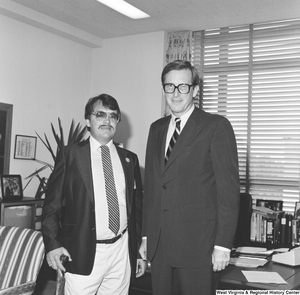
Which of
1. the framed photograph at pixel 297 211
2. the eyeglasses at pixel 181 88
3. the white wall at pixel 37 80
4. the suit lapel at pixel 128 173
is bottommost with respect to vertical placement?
the framed photograph at pixel 297 211

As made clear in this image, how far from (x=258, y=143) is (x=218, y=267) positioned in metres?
3.24

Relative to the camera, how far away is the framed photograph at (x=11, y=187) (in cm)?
399

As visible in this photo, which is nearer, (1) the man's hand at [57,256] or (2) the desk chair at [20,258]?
(1) the man's hand at [57,256]

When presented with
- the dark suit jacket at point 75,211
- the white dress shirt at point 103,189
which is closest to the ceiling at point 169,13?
the white dress shirt at point 103,189

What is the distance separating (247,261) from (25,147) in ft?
9.17

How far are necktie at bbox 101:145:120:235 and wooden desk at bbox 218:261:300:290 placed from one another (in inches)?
24.8

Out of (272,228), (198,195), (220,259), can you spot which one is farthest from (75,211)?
(272,228)

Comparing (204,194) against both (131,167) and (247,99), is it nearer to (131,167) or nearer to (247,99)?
(131,167)

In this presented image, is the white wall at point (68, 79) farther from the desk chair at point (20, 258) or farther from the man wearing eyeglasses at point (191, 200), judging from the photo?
the man wearing eyeglasses at point (191, 200)

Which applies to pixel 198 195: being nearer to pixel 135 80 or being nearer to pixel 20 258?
pixel 20 258

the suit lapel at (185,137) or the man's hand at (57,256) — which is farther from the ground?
the suit lapel at (185,137)

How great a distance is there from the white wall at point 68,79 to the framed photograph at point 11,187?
0.25 metres

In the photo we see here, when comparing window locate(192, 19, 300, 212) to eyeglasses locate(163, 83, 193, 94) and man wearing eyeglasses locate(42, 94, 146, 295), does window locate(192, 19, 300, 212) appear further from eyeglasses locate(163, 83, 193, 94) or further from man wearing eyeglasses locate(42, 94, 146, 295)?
eyeglasses locate(163, 83, 193, 94)

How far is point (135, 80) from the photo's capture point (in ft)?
17.2
